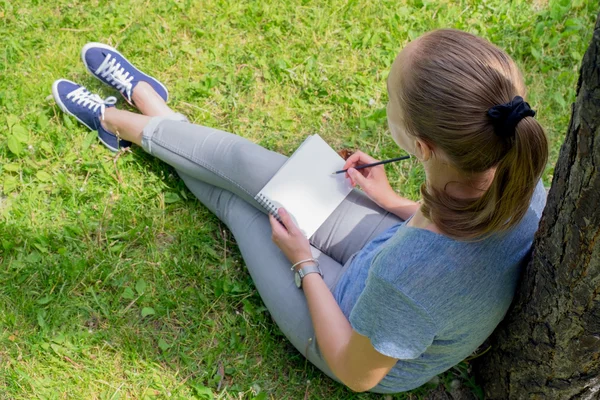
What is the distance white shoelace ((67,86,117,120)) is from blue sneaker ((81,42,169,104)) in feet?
0.32

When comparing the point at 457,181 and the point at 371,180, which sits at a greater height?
the point at 457,181

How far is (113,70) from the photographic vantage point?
2807 mm

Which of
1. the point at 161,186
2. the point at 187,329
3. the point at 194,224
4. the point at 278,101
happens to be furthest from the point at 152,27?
the point at 187,329

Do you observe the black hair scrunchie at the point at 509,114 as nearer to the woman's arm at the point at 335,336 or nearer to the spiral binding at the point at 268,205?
the woman's arm at the point at 335,336

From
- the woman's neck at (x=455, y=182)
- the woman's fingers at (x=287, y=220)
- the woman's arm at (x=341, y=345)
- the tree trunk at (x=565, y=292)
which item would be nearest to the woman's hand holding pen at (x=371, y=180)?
the woman's fingers at (x=287, y=220)

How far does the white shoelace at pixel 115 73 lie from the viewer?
2807 mm

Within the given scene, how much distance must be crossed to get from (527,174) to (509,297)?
1.69 feet

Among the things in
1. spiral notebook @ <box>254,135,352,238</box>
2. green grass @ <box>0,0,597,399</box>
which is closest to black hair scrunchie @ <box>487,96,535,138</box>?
spiral notebook @ <box>254,135,352,238</box>

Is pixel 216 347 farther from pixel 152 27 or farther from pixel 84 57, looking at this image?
pixel 152 27

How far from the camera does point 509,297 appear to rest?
164 cm

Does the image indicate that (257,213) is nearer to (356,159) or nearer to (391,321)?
(356,159)

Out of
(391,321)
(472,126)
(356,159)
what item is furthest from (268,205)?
(472,126)

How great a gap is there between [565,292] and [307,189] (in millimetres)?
1047

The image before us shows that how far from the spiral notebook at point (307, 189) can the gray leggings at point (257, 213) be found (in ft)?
0.14
